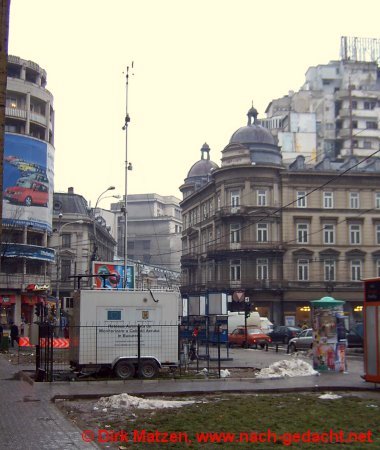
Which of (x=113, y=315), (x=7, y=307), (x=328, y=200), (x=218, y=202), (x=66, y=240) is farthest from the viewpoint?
(x=66, y=240)

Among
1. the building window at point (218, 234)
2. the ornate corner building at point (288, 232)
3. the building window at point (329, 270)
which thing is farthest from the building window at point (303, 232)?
the building window at point (218, 234)

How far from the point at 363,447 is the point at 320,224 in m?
58.7

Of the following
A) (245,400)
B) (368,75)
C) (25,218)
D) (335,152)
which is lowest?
(245,400)

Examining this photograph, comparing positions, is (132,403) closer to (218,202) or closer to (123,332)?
(123,332)

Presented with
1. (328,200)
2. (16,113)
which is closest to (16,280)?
(16,113)

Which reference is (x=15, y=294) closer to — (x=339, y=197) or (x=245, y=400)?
(x=339, y=197)

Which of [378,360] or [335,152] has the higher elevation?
[335,152]

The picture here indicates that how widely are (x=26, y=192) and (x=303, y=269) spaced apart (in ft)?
90.2

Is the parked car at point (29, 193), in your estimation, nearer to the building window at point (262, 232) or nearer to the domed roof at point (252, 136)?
the domed roof at point (252, 136)

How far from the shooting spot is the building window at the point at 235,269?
65.8 metres

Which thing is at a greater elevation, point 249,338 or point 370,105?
point 370,105

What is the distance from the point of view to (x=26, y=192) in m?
62.2

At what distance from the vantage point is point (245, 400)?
14.6 meters

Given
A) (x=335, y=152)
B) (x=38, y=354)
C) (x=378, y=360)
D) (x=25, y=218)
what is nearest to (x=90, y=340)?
(x=38, y=354)
